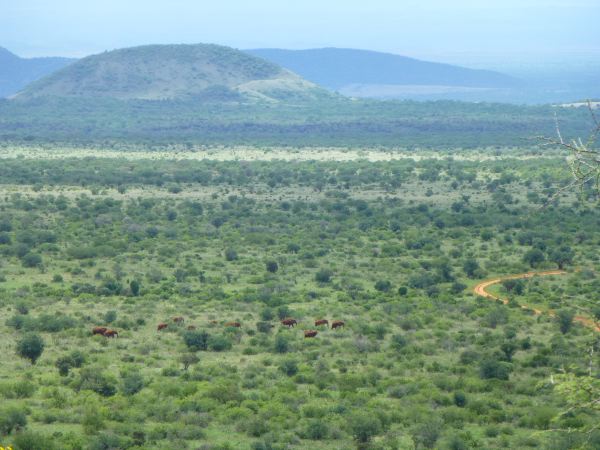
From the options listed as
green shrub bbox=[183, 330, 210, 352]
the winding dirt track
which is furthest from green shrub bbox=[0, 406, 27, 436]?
Result: the winding dirt track

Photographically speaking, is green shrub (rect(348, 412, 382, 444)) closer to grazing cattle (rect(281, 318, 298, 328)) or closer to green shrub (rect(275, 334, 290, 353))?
green shrub (rect(275, 334, 290, 353))

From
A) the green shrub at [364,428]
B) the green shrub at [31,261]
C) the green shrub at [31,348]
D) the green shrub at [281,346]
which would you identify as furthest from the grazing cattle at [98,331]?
the green shrub at [31,261]

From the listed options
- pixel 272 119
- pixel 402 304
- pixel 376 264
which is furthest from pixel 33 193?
pixel 272 119

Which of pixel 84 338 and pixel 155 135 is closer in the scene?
pixel 84 338

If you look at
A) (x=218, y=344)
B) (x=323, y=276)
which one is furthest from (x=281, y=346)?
(x=323, y=276)

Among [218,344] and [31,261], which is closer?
[218,344]

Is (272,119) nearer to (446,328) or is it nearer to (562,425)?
(446,328)

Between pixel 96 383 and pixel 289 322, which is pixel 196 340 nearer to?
pixel 289 322

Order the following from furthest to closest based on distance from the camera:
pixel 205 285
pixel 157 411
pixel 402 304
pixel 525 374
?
pixel 205 285, pixel 402 304, pixel 525 374, pixel 157 411
